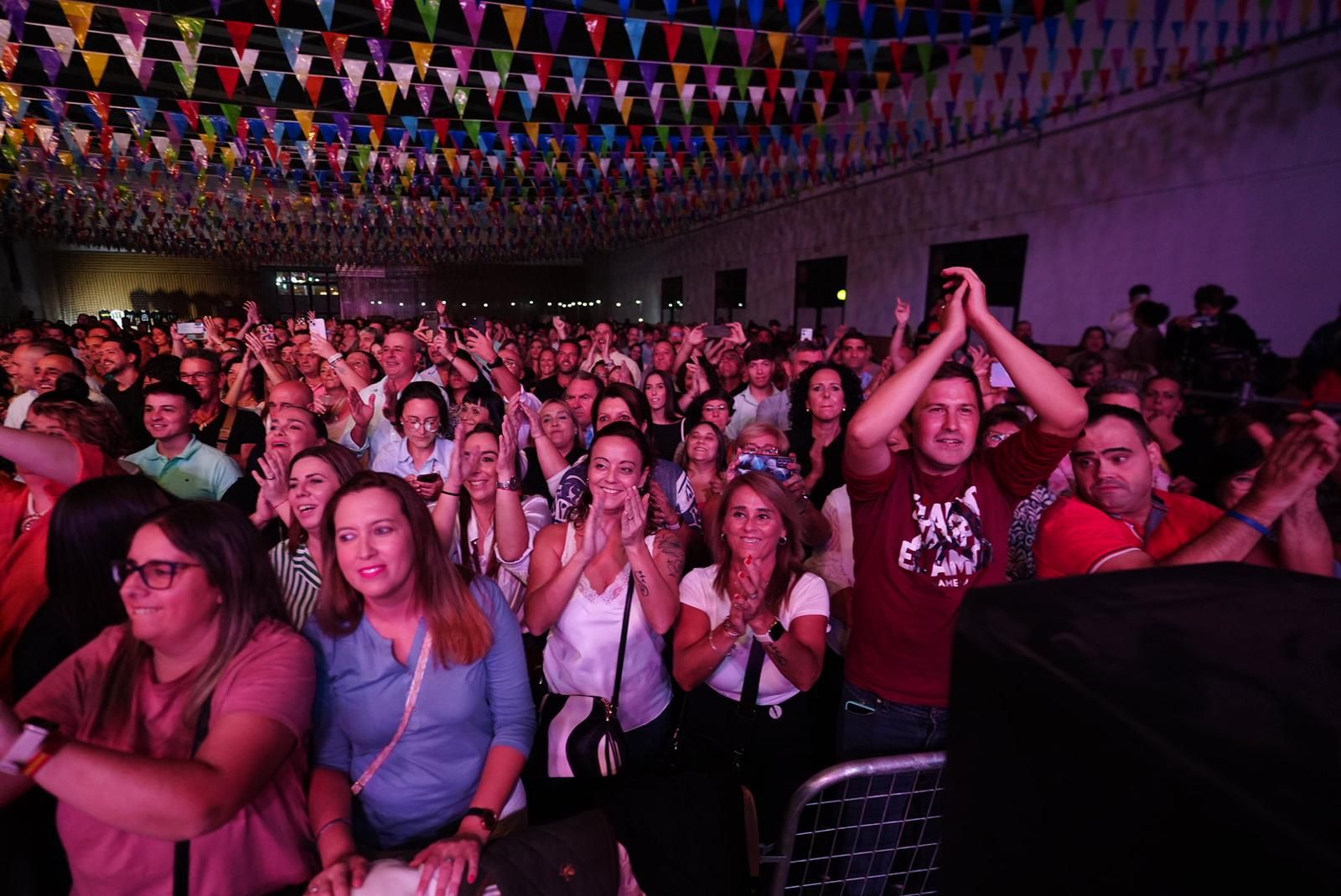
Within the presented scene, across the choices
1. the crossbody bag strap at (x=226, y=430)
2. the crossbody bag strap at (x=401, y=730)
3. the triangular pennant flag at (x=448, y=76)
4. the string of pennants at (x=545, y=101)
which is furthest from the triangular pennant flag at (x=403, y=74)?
the crossbody bag strap at (x=401, y=730)

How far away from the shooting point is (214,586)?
152 cm

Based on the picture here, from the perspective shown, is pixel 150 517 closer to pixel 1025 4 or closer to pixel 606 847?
pixel 606 847

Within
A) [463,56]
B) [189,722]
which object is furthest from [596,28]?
[189,722]

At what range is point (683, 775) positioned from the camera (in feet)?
5.65

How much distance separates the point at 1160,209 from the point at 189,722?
954cm

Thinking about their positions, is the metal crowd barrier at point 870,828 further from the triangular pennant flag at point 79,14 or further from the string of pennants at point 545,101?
the triangular pennant flag at point 79,14

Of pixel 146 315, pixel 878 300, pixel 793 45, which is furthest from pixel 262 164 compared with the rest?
pixel 146 315

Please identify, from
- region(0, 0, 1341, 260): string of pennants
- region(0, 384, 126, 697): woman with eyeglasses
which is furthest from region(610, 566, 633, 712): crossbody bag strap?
region(0, 0, 1341, 260): string of pennants

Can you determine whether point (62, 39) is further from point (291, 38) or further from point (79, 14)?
point (291, 38)

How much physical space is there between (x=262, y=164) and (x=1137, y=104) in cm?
1512

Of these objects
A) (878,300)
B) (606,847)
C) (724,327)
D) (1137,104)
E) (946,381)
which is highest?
(1137,104)

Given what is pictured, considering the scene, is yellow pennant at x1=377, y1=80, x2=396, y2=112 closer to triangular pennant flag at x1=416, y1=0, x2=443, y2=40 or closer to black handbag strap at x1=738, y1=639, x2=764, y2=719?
triangular pennant flag at x1=416, y1=0, x2=443, y2=40

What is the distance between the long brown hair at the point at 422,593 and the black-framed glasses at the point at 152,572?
0.37 meters

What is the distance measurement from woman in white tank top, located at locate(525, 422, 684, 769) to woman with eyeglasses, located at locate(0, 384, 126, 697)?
146 cm
